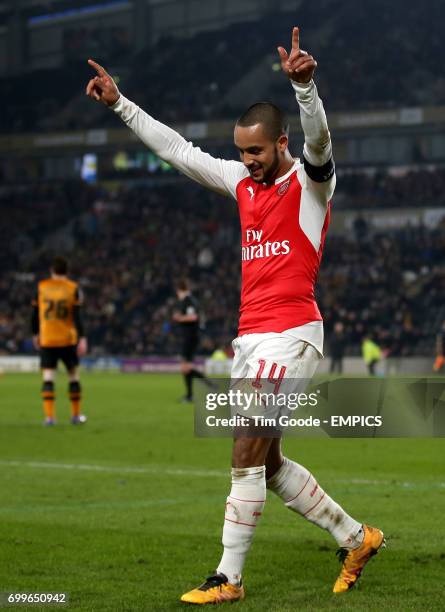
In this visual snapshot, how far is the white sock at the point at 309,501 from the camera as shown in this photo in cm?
580

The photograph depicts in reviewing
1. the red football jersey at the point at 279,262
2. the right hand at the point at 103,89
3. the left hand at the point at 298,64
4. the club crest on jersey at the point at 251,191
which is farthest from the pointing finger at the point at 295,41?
the right hand at the point at 103,89

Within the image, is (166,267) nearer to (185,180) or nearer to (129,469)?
(185,180)

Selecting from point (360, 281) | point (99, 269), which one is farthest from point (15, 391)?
point (99, 269)

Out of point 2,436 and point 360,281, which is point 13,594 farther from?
point 360,281

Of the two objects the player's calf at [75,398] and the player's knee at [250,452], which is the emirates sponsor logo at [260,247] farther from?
the player's calf at [75,398]

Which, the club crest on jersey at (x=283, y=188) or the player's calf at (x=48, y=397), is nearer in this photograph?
the club crest on jersey at (x=283, y=188)

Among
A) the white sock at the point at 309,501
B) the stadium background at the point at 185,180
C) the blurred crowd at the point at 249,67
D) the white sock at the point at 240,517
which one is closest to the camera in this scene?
the white sock at the point at 240,517

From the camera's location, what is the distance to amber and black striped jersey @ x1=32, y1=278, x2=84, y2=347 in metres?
16.5

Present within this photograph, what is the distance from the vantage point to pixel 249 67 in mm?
55875

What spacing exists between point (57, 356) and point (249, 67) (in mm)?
41336

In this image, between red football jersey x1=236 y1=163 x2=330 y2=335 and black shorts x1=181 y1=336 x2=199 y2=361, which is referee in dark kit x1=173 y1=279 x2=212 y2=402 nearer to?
black shorts x1=181 y1=336 x2=199 y2=361

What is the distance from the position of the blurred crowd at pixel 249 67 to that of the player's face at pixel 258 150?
46011mm

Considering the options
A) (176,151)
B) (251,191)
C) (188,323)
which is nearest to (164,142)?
(176,151)

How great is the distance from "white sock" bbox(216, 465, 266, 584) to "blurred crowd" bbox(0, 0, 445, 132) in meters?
46.5
